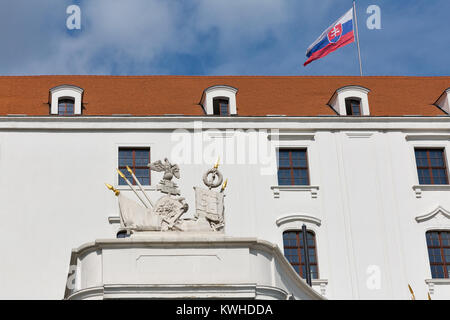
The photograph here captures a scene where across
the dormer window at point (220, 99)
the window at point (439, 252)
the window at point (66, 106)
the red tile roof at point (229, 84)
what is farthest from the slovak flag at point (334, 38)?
the window at point (66, 106)

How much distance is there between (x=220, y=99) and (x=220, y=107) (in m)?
0.35

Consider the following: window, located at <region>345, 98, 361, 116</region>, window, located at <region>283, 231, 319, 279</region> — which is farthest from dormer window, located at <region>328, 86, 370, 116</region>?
window, located at <region>283, 231, 319, 279</region>

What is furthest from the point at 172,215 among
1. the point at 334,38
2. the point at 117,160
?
the point at 334,38

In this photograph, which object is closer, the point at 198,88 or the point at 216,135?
the point at 216,135

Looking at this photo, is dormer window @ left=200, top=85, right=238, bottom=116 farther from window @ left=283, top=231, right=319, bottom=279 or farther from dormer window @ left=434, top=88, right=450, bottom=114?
dormer window @ left=434, top=88, right=450, bottom=114

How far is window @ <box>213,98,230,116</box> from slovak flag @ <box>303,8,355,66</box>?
429 cm

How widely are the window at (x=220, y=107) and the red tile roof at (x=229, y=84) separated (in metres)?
0.52

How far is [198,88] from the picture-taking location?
118 feet

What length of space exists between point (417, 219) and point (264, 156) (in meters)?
5.85

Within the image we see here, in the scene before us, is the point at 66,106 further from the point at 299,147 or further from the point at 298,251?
the point at 298,251

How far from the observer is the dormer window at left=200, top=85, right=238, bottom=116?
33406mm

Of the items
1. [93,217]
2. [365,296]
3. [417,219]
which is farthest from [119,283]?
[417,219]

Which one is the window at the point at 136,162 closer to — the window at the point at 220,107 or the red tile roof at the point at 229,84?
the red tile roof at the point at 229,84
